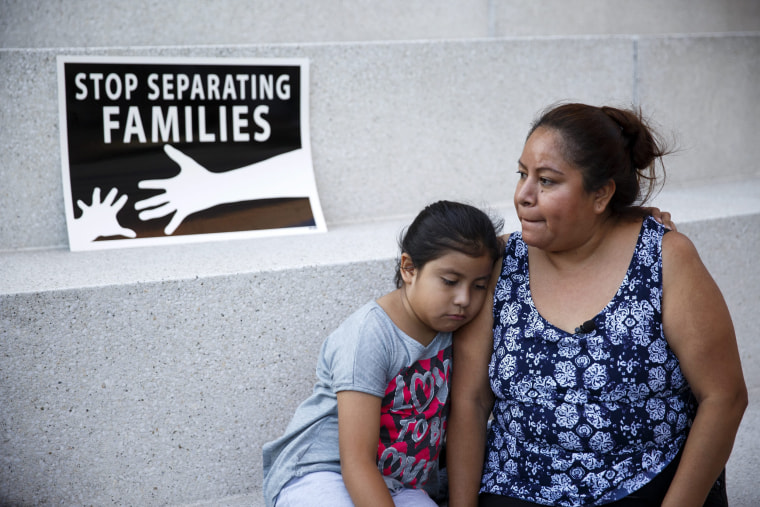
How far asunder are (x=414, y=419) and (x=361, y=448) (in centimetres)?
18

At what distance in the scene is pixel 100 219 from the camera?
2.25 m

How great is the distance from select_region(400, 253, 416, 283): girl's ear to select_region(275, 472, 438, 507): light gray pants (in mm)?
462

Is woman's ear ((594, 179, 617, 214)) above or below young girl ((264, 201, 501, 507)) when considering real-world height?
above

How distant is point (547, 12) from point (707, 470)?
2.47 metres

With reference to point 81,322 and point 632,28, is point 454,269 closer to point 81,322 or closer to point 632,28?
point 81,322

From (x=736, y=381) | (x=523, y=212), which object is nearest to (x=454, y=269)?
(x=523, y=212)

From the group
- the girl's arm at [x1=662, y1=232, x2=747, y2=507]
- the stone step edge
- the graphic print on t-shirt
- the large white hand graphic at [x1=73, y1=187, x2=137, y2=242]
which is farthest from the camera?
the large white hand graphic at [x1=73, y1=187, x2=137, y2=242]

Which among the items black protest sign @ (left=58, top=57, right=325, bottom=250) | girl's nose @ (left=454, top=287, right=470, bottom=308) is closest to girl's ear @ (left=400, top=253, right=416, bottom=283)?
girl's nose @ (left=454, top=287, right=470, bottom=308)

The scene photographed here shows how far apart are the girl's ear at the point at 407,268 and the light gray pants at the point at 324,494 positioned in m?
0.46

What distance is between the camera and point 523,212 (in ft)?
5.24

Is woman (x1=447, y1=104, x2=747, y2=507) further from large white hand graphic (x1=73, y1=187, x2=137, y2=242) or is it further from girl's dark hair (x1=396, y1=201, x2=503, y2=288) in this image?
large white hand graphic (x1=73, y1=187, x2=137, y2=242)

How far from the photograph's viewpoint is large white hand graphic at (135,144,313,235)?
230cm

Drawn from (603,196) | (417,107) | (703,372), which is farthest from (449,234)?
(417,107)

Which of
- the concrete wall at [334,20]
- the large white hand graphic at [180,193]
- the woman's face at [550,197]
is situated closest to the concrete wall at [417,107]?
the large white hand graphic at [180,193]
